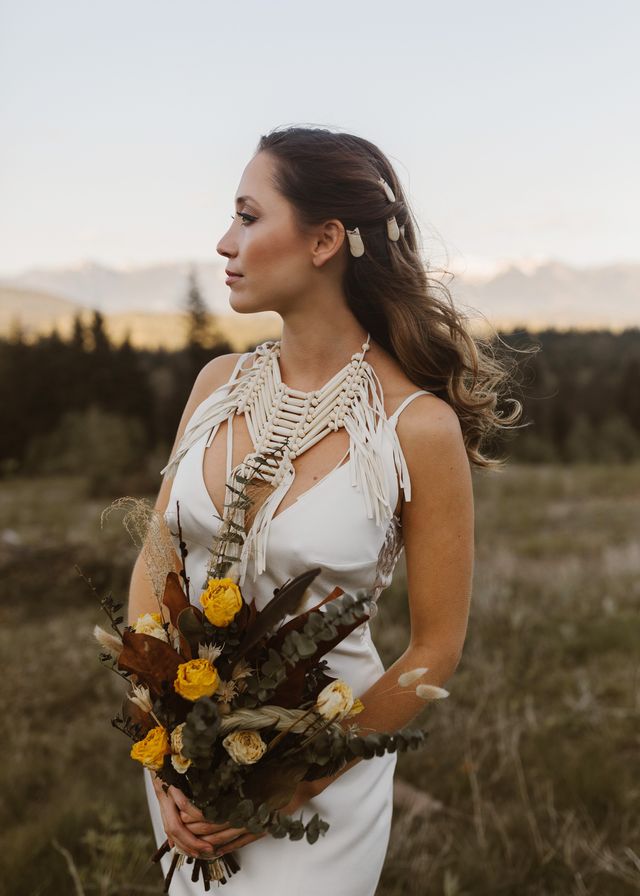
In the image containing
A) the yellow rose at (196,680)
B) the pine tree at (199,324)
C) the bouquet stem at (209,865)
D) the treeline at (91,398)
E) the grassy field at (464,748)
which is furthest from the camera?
the pine tree at (199,324)

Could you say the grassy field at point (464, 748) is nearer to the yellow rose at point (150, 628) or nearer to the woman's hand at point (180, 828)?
the woman's hand at point (180, 828)

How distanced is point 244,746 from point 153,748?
0.67 ft

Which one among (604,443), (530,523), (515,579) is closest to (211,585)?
(515,579)

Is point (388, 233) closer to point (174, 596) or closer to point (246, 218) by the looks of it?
point (246, 218)

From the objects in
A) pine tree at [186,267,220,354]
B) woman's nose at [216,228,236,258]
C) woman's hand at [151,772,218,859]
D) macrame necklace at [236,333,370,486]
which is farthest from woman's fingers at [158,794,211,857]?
pine tree at [186,267,220,354]

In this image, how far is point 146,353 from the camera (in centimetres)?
2403

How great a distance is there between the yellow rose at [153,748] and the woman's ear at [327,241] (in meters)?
1.28

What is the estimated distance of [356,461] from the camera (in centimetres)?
214

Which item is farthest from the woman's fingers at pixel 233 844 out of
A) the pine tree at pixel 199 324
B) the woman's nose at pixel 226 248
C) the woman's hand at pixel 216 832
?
the pine tree at pixel 199 324

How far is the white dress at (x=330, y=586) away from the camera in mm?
2055

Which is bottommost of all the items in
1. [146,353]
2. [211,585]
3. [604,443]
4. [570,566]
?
[604,443]

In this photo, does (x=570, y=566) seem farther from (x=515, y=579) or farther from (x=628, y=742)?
(x=628, y=742)

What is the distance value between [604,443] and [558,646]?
23.7 metres

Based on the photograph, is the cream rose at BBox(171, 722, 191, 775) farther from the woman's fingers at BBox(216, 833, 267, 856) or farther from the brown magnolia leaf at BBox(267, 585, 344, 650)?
the woman's fingers at BBox(216, 833, 267, 856)
